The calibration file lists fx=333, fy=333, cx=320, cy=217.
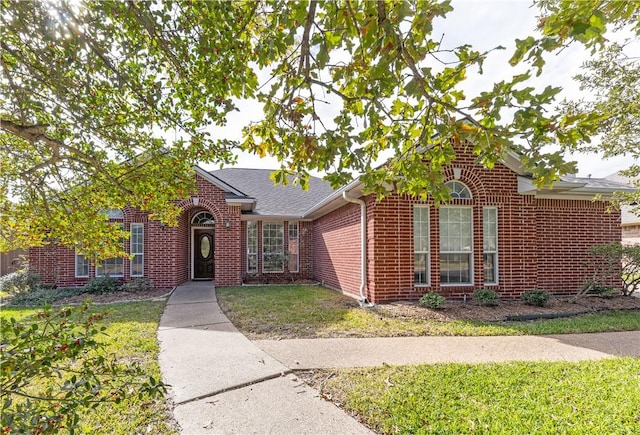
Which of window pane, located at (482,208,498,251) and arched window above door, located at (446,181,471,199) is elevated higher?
arched window above door, located at (446,181,471,199)

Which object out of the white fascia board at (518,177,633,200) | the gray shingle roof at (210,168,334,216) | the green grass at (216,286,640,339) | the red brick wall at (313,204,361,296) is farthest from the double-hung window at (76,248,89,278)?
the white fascia board at (518,177,633,200)

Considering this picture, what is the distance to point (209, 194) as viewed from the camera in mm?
13031

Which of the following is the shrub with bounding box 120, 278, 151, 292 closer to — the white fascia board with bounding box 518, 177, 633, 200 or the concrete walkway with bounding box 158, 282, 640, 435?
the concrete walkway with bounding box 158, 282, 640, 435

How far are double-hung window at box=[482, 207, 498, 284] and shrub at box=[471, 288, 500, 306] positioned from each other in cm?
78

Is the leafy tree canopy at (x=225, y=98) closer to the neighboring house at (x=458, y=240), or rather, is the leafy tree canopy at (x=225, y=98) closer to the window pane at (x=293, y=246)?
the neighboring house at (x=458, y=240)

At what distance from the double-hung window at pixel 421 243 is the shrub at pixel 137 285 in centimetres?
931

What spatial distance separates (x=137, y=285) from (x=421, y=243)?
9.63 meters

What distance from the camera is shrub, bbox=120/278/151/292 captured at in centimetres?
1151

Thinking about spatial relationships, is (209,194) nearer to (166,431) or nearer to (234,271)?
(234,271)

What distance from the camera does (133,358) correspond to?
15.9ft

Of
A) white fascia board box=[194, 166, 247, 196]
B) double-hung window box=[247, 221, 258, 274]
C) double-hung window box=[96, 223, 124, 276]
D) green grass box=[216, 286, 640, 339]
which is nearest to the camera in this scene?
green grass box=[216, 286, 640, 339]

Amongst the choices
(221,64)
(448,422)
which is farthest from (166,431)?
(221,64)

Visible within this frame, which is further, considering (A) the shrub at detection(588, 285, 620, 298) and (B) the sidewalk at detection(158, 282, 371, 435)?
(A) the shrub at detection(588, 285, 620, 298)

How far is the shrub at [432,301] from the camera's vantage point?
7633mm
